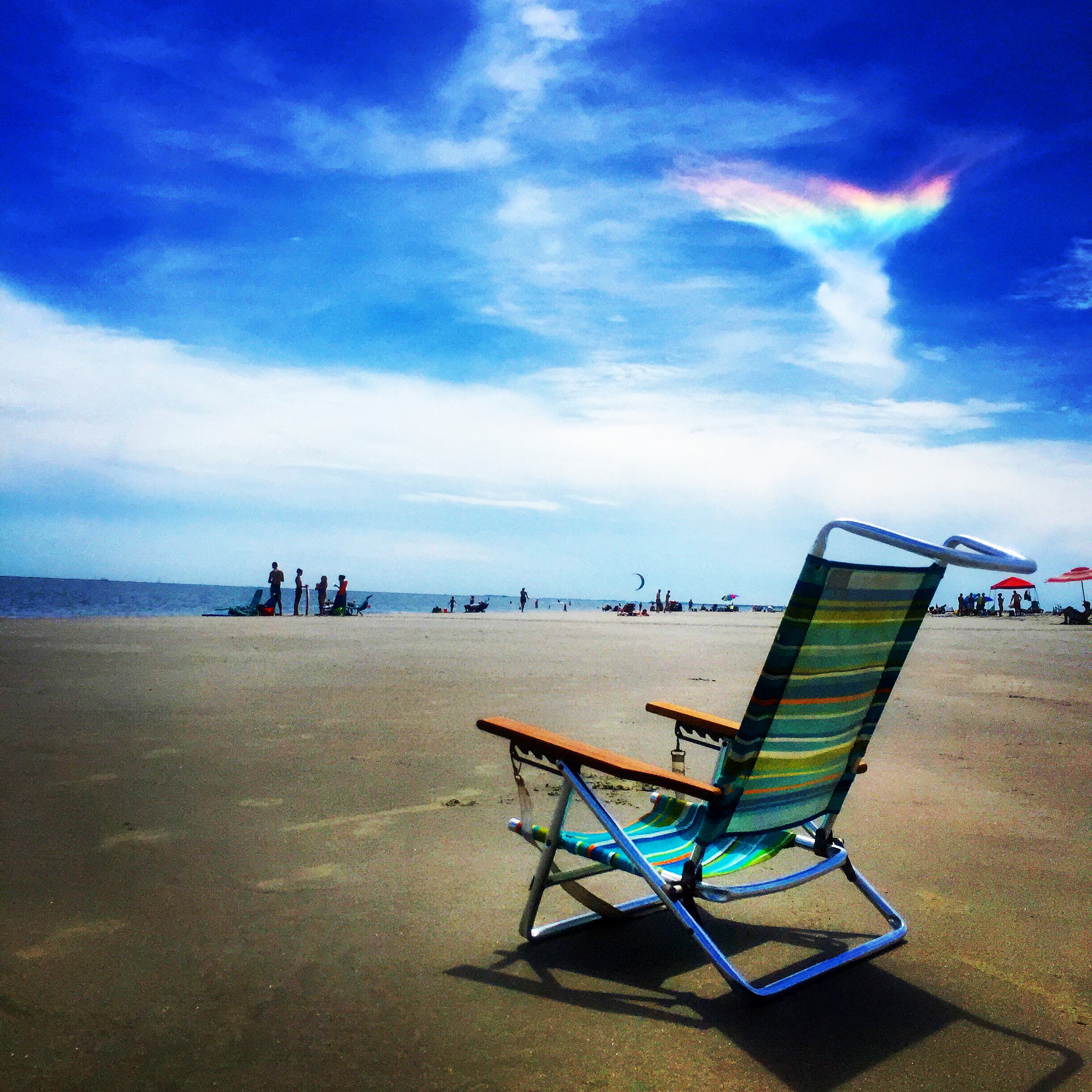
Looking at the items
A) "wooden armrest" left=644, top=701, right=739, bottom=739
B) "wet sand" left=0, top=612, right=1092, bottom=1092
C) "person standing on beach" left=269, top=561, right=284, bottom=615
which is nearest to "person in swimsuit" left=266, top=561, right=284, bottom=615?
"person standing on beach" left=269, top=561, right=284, bottom=615

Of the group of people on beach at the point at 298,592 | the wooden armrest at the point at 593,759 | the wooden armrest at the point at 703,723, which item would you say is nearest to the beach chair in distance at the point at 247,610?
the group of people on beach at the point at 298,592

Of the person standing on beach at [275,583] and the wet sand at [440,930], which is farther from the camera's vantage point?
the person standing on beach at [275,583]

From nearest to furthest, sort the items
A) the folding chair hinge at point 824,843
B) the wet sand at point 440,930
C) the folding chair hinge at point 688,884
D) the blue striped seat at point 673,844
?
the wet sand at point 440,930
the folding chair hinge at point 688,884
the blue striped seat at point 673,844
the folding chair hinge at point 824,843

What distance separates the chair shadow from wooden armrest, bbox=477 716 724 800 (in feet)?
2.12

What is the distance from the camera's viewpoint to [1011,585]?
57.8m

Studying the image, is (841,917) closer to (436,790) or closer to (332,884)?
(332,884)

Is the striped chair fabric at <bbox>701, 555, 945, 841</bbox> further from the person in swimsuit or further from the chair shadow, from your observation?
the person in swimsuit

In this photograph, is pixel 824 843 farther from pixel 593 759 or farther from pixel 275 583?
pixel 275 583

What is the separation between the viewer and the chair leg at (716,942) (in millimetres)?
2486

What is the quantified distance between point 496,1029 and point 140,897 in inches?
63.6

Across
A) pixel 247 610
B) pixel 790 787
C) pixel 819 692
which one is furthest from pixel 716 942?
pixel 247 610

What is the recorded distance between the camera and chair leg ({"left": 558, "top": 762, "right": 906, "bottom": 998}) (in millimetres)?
2486

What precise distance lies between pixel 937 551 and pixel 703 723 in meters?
1.30

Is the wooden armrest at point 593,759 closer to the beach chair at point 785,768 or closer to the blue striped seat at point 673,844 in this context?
the beach chair at point 785,768
